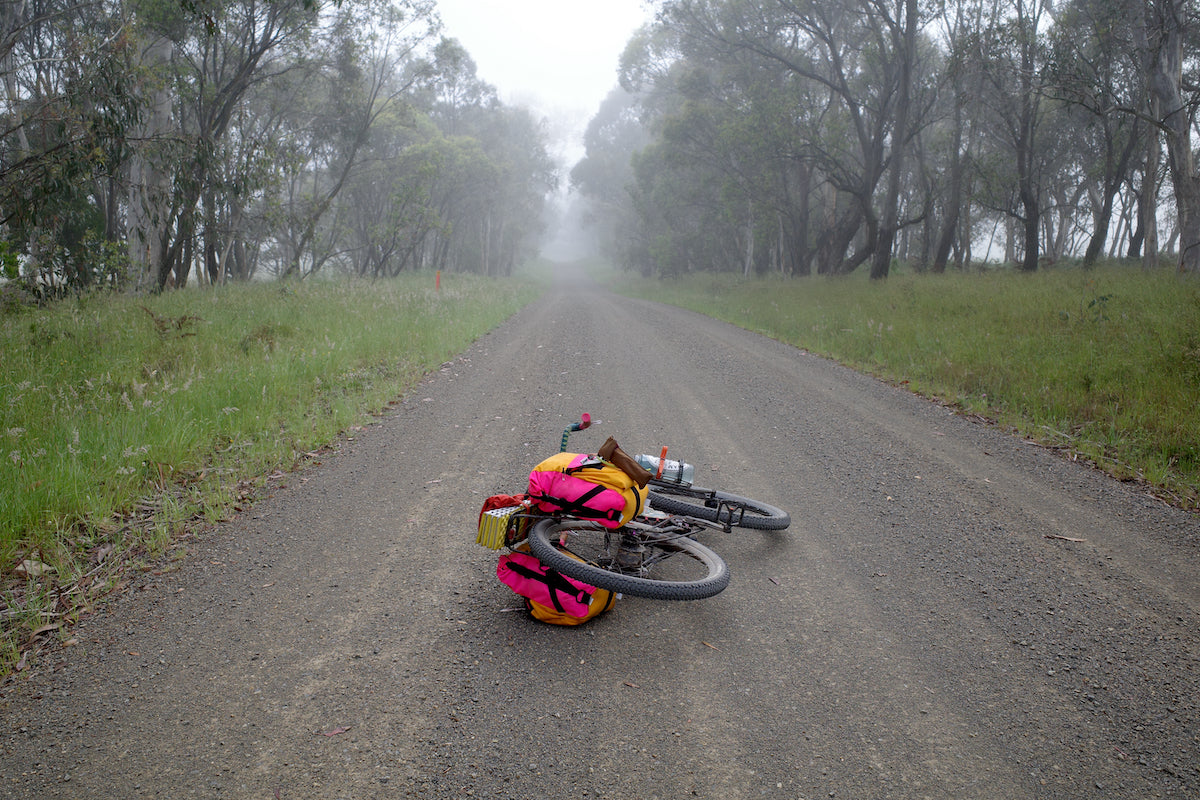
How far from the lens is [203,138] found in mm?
11305

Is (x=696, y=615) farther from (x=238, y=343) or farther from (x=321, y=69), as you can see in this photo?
(x=321, y=69)

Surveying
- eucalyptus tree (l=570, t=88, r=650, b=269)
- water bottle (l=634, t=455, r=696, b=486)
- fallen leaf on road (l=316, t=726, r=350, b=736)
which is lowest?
fallen leaf on road (l=316, t=726, r=350, b=736)

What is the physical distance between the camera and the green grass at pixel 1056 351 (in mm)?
6223

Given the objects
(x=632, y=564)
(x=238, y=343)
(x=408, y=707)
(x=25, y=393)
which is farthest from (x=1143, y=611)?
(x=238, y=343)

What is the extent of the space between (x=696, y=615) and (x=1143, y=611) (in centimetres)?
237

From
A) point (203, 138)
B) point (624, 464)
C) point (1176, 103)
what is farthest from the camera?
point (1176, 103)

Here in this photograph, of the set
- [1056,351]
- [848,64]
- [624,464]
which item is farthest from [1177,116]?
[624,464]

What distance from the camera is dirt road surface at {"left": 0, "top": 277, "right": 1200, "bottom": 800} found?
2309 mm

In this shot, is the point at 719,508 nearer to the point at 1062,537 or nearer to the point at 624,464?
the point at 624,464

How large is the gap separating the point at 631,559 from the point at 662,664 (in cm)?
77

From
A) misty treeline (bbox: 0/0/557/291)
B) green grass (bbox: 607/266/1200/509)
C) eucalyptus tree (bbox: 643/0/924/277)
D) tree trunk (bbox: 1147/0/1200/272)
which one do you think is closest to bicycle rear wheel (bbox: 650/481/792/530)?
green grass (bbox: 607/266/1200/509)

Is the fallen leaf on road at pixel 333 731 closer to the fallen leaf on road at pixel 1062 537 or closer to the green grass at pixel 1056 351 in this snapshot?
the fallen leaf on road at pixel 1062 537

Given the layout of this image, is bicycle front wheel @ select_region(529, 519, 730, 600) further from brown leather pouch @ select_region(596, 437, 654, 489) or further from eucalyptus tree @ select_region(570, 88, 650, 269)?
eucalyptus tree @ select_region(570, 88, 650, 269)

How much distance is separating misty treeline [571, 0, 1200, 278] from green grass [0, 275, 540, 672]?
606 inches
